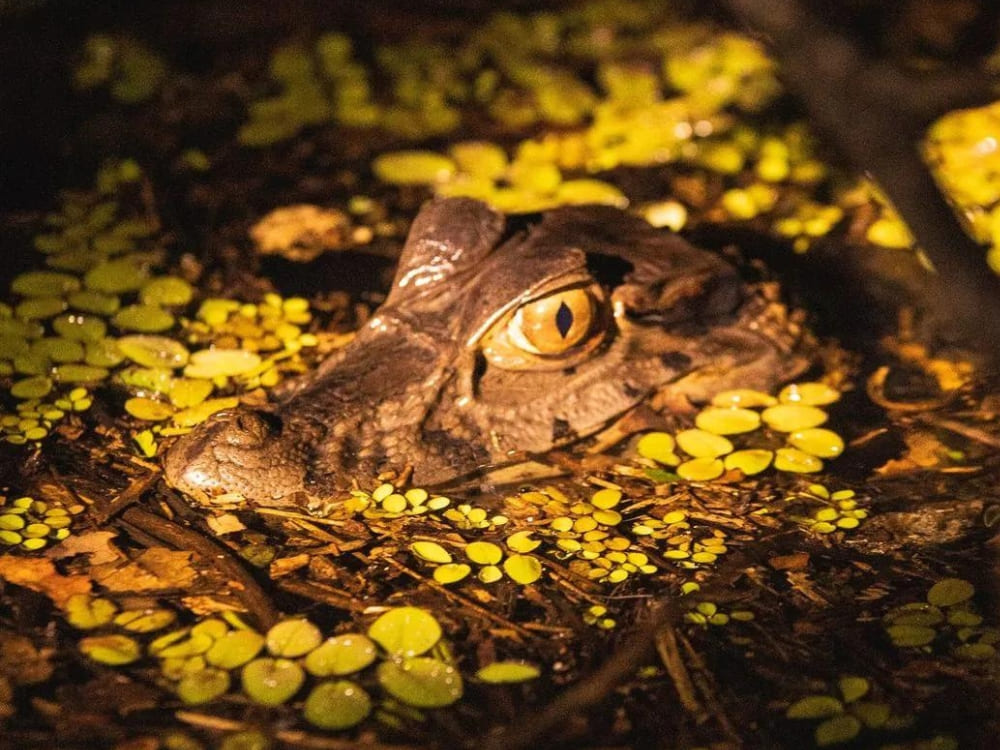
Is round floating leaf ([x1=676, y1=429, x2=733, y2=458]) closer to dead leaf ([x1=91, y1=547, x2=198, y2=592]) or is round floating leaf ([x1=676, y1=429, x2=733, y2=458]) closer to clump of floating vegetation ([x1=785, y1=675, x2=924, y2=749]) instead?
clump of floating vegetation ([x1=785, y1=675, x2=924, y2=749])

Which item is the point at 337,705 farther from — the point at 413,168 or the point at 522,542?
the point at 413,168

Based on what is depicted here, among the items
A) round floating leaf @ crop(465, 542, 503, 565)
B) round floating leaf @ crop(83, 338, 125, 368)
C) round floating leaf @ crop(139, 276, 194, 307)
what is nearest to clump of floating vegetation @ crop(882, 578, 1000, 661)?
round floating leaf @ crop(465, 542, 503, 565)

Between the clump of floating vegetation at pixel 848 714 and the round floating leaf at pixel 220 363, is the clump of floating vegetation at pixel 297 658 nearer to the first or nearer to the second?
the clump of floating vegetation at pixel 848 714

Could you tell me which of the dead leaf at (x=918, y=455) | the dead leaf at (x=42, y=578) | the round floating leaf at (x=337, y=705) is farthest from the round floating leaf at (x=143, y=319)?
the dead leaf at (x=918, y=455)

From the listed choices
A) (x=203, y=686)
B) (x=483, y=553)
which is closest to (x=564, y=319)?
(x=483, y=553)

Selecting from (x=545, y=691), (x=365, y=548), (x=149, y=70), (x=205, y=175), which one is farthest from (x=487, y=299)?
(x=149, y=70)

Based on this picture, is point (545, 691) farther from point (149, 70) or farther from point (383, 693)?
point (149, 70)
